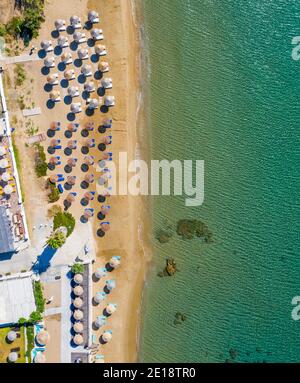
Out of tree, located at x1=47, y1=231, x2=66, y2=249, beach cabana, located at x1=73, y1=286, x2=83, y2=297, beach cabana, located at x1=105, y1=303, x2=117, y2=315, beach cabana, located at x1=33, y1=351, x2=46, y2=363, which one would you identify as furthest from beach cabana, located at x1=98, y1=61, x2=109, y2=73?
beach cabana, located at x1=33, y1=351, x2=46, y2=363

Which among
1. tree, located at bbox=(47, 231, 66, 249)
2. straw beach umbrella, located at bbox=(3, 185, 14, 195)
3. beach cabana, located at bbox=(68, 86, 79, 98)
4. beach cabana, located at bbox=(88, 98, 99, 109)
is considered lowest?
tree, located at bbox=(47, 231, 66, 249)

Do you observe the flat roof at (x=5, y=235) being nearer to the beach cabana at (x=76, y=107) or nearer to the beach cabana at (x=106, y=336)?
the beach cabana at (x=76, y=107)

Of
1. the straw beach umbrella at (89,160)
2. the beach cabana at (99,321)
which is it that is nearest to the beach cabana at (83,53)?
the straw beach umbrella at (89,160)

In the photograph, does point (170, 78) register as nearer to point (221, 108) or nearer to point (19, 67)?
point (221, 108)

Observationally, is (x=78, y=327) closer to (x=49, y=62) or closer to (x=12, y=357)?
(x=12, y=357)

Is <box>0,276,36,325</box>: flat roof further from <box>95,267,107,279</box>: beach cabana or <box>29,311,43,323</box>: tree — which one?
<box>95,267,107,279</box>: beach cabana

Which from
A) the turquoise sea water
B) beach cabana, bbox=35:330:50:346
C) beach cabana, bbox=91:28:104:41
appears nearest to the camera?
beach cabana, bbox=35:330:50:346

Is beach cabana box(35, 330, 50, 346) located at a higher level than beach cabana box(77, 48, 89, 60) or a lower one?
lower

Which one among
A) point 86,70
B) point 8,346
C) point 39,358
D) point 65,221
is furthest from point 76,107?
point 39,358
